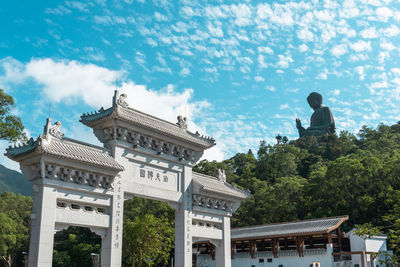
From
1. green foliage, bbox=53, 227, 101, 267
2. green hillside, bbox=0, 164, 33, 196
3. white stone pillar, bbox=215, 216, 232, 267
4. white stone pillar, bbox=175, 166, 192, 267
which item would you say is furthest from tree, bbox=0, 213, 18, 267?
green hillside, bbox=0, 164, 33, 196

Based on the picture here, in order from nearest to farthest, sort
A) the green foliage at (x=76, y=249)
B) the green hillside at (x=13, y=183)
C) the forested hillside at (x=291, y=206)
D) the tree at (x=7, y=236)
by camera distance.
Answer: the forested hillside at (x=291, y=206) → the tree at (x=7, y=236) → the green foliage at (x=76, y=249) → the green hillside at (x=13, y=183)

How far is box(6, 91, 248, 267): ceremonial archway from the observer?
12133mm

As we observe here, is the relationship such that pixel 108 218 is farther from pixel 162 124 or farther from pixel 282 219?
pixel 282 219

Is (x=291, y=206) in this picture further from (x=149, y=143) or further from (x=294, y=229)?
(x=149, y=143)

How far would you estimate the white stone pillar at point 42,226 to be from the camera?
38.2 feet

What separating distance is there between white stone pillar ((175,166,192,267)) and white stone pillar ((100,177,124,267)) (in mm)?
3263

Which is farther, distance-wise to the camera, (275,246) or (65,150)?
(275,246)

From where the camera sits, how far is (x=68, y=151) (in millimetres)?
12781

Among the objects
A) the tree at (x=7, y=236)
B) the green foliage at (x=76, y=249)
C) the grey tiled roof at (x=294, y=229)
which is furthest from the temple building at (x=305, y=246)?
the tree at (x=7, y=236)

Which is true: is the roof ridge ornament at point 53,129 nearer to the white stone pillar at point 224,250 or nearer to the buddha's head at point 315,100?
the white stone pillar at point 224,250

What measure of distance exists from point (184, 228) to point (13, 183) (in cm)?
9843

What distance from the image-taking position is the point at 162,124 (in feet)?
54.3

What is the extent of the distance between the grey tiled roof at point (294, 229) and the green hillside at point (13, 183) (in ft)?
269

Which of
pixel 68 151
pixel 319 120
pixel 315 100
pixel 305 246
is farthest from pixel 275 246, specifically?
pixel 315 100
